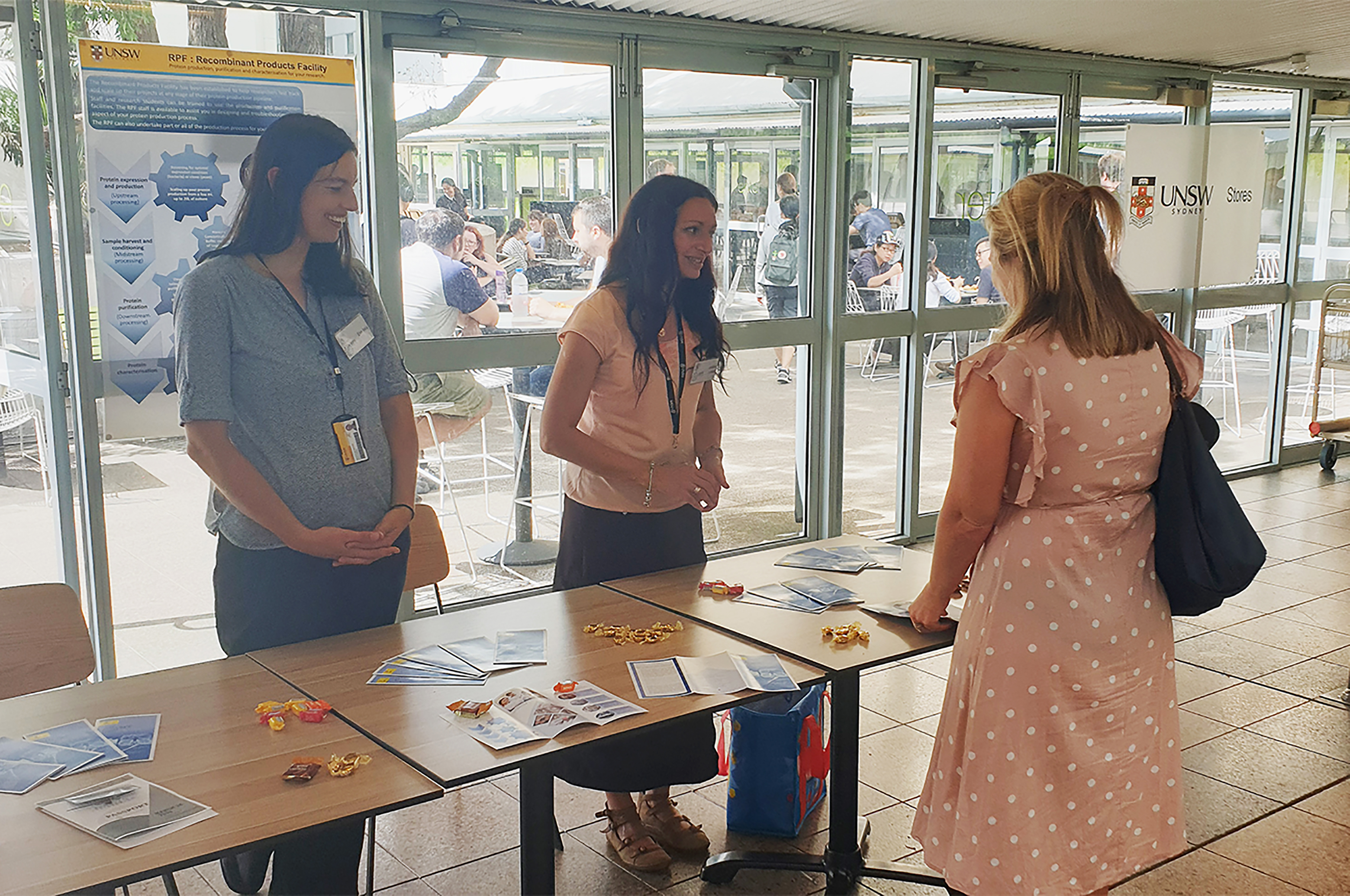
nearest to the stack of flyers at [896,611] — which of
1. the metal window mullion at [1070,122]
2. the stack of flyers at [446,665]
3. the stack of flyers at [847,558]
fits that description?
the stack of flyers at [847,558]

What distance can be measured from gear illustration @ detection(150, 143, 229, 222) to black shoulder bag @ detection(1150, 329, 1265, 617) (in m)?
3.07

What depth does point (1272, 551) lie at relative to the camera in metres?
6.39

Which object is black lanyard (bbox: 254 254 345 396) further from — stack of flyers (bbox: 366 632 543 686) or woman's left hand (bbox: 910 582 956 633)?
woman's left hand (bbox: 910 582 956 633)

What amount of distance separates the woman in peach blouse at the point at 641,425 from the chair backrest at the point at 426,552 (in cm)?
35

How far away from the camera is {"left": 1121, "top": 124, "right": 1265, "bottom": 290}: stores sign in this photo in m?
7.21

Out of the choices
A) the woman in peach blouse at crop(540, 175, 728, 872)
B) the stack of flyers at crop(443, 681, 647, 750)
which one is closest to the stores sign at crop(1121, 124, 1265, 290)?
the woman in peach blouse at crop(540, 175, 728, 872)

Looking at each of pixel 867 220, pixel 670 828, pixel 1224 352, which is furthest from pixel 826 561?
pixel 1224 352

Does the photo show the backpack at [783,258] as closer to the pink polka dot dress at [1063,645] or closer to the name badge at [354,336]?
the name badge at [354,336]

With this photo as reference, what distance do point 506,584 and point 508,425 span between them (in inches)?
26.9

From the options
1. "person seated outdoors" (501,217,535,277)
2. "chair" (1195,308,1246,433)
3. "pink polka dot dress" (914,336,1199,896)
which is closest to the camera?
"pink polka dot dress" (914,336,1199,896)

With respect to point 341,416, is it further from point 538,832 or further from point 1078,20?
point 1078,20

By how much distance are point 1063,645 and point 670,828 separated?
1.39 meters

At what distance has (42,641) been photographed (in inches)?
99.5

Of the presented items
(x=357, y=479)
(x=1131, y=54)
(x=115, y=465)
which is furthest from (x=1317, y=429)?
(x=115, y=465)
